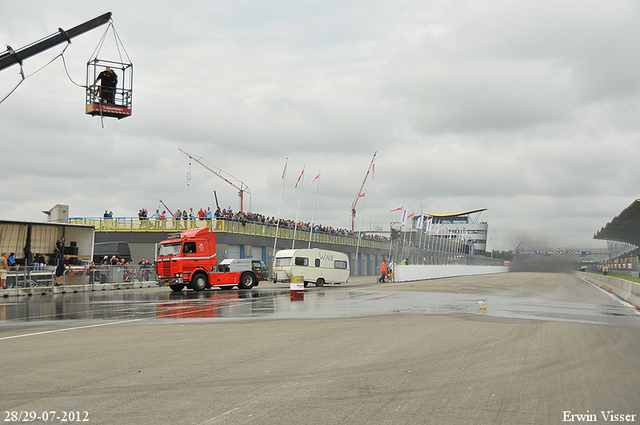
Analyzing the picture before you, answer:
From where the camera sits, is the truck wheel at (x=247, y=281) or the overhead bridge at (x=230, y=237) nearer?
the truck wheel at (x=247, y=281)

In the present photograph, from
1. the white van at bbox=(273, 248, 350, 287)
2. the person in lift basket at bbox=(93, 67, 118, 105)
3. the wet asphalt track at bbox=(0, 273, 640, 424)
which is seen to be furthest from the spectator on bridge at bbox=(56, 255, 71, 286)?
the wet asphalt track at bbox=(0, 273, 640, 424)

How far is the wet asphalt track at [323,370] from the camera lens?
18.1ft

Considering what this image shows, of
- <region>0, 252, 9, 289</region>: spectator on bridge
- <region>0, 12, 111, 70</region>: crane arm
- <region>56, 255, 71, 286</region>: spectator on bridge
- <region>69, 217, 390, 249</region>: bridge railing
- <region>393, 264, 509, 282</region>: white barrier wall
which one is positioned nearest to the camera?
<region>0, 12, 111, 70</region>: crane arm

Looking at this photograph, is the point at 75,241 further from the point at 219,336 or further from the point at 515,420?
the point at 515,420

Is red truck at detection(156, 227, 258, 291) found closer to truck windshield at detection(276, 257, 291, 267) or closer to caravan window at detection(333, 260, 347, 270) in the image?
truck windshield at detection(276, 257, 291, 267)

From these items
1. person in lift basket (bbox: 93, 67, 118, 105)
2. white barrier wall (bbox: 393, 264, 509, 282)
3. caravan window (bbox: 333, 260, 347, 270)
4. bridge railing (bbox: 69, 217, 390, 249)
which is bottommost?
white barrier wall (bbox: 393, 264, 509, 282)

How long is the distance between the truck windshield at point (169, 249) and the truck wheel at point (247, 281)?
13.8ft

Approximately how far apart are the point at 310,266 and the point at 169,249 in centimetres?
988

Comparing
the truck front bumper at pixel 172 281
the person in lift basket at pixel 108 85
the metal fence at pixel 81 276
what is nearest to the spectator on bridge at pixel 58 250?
the metal fence at pixel 81 276

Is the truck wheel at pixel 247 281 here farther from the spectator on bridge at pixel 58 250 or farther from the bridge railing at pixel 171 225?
the bridge railing at pixel 171 225

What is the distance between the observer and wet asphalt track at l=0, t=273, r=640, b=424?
18.1ft

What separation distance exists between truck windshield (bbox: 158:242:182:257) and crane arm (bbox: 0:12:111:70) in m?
12.3

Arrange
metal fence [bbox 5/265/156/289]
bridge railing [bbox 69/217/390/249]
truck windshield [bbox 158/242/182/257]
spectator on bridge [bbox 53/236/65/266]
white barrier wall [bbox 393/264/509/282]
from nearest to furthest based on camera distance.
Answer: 1. metal fence [bbox 5/265/156/289]
2. truck windshield [bbox 158/242/182/257]
3. spectator on bridge [bbox 53/236/65/266]
4. white barrier wall [bbox 393/264/509/282]
5. bridge railing [bbox 69/217/390/249]

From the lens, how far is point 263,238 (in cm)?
5438
